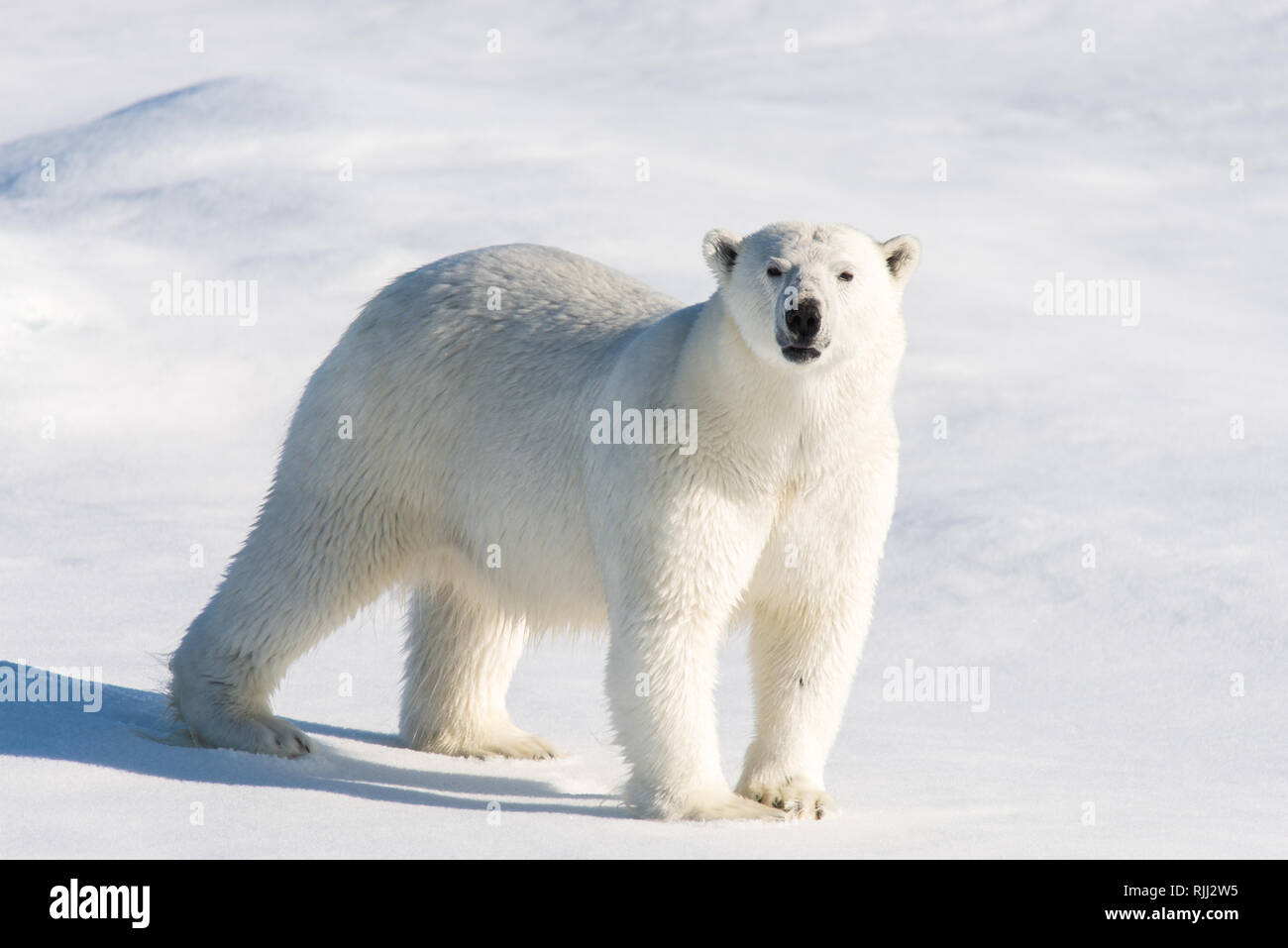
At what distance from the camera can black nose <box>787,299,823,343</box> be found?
4.94m

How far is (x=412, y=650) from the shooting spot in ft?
22.3

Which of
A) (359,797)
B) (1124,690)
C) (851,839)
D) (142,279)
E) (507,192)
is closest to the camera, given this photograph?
(851,839)

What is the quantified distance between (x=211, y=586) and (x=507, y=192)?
297 inches

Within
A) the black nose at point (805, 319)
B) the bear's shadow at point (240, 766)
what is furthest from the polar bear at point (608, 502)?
the bear's shadow at point (240, 766)

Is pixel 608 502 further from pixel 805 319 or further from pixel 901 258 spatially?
pixel 901 258

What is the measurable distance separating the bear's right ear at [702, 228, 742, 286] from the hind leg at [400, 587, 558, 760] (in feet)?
6.33

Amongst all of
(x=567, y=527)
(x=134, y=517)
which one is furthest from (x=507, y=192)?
(x=567, y=527)

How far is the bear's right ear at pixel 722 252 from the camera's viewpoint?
5.30 meters

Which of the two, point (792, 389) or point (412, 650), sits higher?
point (792, 389)

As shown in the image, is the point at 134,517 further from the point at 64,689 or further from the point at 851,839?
the point at 851,839

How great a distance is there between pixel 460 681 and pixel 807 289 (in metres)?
2.52

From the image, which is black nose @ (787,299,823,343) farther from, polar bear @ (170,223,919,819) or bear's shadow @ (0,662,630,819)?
bear's shadow @ (0,662,630,819)

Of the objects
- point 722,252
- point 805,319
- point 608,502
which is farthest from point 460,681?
point 805,319

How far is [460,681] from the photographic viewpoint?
6680mm
